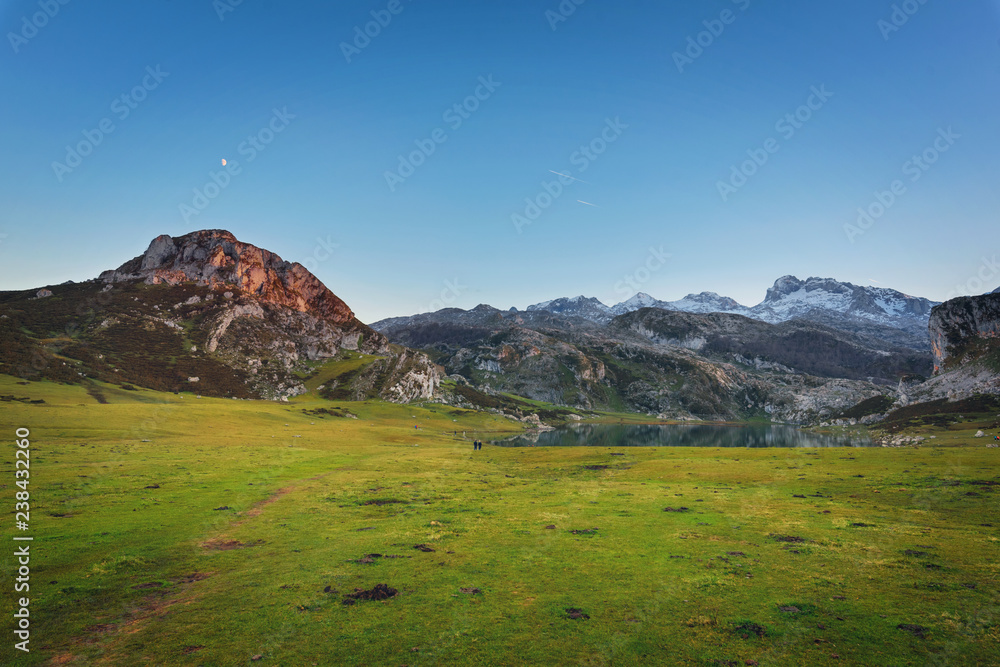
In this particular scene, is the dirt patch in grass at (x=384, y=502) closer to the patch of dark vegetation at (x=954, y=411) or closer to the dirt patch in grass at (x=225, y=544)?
the dirt patch in grass at (x=225, y=544)

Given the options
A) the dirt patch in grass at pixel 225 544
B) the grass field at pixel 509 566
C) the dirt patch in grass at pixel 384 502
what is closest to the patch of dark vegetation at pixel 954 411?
the grass field at pixel 509 566

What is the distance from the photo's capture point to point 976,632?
1534 centimetres

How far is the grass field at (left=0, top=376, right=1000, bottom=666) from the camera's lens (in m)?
15.2

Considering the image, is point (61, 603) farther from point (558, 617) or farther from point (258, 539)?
point (558, 617)

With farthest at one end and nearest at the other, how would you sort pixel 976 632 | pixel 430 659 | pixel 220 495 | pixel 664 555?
pixel 220 495, pixel 664 555, pixel 976 632, pixel 430 659

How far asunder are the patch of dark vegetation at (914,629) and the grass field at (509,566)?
8 cm

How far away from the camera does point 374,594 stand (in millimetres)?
19641

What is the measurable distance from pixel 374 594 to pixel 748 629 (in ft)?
48.4

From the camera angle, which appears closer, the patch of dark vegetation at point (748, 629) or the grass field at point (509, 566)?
the grass field at point (509, 566)

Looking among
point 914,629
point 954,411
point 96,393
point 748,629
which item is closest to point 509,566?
point 748,629

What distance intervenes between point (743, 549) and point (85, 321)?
254 m

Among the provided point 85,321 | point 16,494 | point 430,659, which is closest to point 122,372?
point 85,321

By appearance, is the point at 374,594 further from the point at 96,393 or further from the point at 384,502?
the point at 96,393

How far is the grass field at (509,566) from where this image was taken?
600 inches
